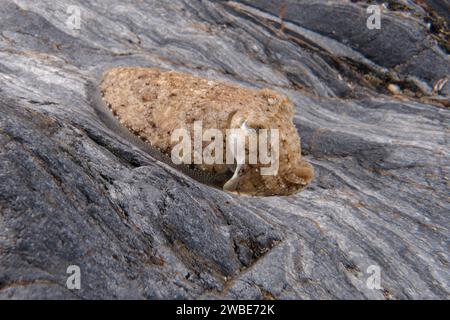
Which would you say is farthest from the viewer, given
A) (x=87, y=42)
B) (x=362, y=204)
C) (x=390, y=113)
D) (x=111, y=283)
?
(x=390, y=113)

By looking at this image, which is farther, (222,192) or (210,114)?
(210,114)

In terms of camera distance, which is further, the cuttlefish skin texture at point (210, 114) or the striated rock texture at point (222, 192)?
the cuttlefish skin texture at point (210, 114)

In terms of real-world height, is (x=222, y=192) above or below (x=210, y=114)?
below

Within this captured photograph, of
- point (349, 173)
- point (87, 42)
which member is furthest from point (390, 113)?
point (87, 42)
